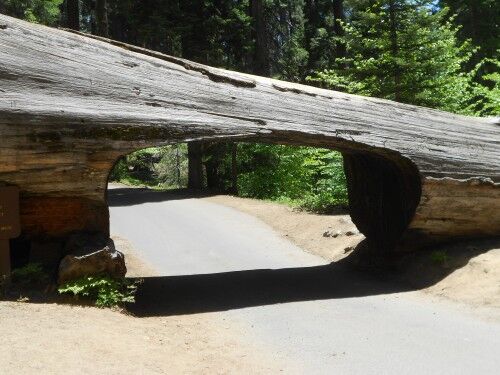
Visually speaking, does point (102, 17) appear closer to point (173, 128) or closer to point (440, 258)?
point (173, 128)

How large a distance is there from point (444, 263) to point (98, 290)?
19.0 feet

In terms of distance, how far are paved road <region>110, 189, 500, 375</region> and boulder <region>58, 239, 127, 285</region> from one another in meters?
0.75

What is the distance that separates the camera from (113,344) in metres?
5.55

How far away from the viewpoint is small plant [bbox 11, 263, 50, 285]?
7.46 metres

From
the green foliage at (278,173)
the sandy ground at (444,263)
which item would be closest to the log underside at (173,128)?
the sandy ground at (444,263)

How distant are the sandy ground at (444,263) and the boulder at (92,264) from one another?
193 inches

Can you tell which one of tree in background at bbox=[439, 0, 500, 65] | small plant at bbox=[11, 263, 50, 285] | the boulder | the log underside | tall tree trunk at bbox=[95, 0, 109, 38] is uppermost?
tree in background at bbox=[439, 0, 500, 65]

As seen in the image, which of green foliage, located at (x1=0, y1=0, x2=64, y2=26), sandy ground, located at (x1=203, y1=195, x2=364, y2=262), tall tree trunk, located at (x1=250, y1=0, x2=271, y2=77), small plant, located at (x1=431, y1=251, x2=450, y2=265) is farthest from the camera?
tall tree trunk, located at (x1=250, y1=0, x2=271, y2=77)

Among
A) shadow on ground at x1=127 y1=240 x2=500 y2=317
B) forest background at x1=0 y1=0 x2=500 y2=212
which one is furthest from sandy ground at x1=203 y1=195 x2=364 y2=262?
shadow on ground at x1=127 y1=240 x2=500 y2=317

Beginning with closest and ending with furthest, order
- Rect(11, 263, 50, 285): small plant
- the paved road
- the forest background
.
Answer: the paved road → Rect(11, 263, 50, 285): small plant → the forest background

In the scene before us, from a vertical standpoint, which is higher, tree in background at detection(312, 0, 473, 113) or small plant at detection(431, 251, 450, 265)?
tree in background at detection(312, 0, 473, 113)

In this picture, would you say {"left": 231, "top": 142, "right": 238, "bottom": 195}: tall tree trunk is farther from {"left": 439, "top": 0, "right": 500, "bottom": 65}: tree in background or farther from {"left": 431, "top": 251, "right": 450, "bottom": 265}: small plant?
{"left": 431, "top": 251, "right": 450, "bottom": 265}: small plant

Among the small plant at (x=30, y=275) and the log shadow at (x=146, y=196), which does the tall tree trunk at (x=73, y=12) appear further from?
the small plant at (x=30, y=275)

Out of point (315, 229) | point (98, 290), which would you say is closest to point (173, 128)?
point (98, 290)
